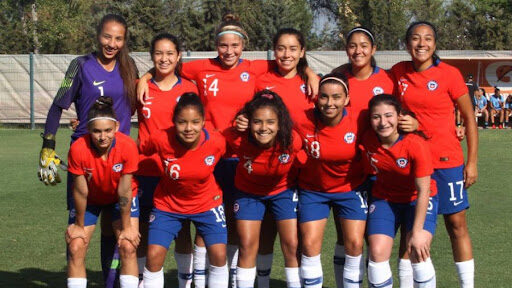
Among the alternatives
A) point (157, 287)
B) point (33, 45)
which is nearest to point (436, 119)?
point (157, 287)

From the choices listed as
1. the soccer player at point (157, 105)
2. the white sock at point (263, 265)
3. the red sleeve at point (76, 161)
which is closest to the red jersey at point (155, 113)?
the soccer player at point (157, 105)

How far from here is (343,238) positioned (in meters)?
5.44

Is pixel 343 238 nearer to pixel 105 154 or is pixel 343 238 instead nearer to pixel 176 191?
pixel 176 191

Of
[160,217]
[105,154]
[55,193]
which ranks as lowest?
[55,193]

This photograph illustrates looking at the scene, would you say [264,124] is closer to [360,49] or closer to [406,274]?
[360,49]

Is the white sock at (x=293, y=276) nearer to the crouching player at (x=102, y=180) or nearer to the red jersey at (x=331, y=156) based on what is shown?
the red jersey at (x=331, y=156)

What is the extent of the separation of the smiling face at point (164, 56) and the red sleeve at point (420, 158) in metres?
1.90

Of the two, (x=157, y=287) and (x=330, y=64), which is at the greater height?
(x=330, y=64)

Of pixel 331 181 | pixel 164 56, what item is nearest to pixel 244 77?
pixel 164 56

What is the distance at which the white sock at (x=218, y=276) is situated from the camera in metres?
5.25

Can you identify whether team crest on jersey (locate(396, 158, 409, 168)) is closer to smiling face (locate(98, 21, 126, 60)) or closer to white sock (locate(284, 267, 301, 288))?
white sock (locate(284, 267, 301, 288))

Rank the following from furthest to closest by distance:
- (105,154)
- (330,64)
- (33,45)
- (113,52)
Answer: (33,45) → (330,64) → (113,52) → (105,154)

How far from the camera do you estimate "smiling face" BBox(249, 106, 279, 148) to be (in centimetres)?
512

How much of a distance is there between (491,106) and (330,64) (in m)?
5.82
